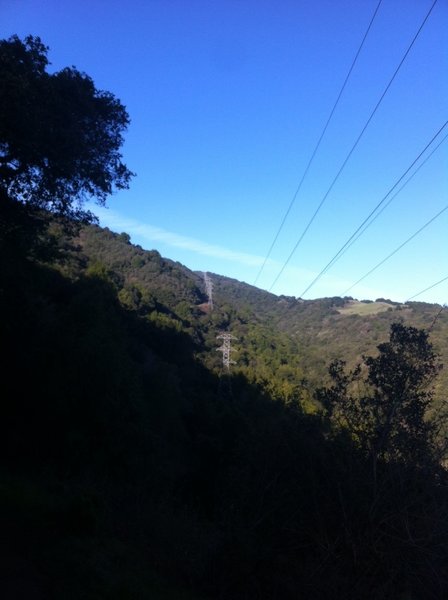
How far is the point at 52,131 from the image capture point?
990cm

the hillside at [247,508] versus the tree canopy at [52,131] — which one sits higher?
the tree canopy at [52,131]

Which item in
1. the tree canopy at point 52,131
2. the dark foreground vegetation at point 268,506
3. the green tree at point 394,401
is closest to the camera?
the dark foreground vegetation at point 268,506

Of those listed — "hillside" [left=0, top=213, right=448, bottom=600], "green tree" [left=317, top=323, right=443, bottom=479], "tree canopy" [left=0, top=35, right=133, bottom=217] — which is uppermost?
"tree canopy" [left=0, top=35, right=133, bottom=217]

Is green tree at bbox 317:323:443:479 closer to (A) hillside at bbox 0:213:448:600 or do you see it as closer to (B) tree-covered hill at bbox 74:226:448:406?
(A) hillside at bbox 0:213:448:600

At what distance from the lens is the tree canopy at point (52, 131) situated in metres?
9.31

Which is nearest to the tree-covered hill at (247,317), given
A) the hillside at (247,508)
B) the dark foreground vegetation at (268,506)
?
the hillside at (247,508)

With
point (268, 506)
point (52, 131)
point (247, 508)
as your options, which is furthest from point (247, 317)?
point (268, 506)

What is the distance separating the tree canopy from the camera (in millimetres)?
9312

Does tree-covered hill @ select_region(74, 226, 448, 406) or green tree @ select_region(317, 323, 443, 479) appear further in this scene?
tree-covered hill @ select_region(74, 226, 448, 406)

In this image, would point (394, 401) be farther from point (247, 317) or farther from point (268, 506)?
point (247, 317)

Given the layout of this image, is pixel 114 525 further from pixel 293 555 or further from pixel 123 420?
pixel 123 420

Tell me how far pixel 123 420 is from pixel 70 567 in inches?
426

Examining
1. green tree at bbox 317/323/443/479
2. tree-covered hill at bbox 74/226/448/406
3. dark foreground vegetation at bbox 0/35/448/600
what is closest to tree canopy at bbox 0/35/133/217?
dark foreground vegetation at bbox 0/35/448/600

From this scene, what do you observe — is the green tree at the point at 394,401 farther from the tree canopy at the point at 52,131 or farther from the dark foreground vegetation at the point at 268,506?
the tree canopy at the point at 52,131
